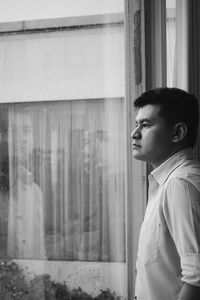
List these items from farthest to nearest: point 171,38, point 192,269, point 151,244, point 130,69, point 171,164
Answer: point 171,38, point 130,69, point 171,164, point 151,244, point 192,269

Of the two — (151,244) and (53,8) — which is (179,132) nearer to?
(151,244)

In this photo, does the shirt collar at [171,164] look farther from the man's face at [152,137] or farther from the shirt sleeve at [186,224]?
the shirt sleeve at [186,224]

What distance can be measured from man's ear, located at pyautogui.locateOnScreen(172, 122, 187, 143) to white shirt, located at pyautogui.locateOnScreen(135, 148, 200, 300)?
4 cm

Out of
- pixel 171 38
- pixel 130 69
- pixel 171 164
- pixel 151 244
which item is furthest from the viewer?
pixel 171 38

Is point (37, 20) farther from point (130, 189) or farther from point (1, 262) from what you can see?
point (1, 262)

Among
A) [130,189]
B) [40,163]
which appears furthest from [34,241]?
[130,189]

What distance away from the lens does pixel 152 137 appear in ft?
4.03

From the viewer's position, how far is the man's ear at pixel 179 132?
1.20 m

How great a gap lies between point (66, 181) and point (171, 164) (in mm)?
645

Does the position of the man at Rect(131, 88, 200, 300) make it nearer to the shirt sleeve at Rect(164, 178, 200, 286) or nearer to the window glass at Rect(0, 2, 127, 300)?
the shirt sleeve at Rect(164, 178, 200, 286)

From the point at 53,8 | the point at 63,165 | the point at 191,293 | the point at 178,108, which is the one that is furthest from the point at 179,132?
the point at 53,8

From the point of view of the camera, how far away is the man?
97cm

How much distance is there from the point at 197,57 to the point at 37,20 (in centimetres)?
70

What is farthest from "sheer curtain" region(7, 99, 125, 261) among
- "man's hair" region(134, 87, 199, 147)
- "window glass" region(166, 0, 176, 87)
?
"man's hair" region(134, 87, 199, 147)
